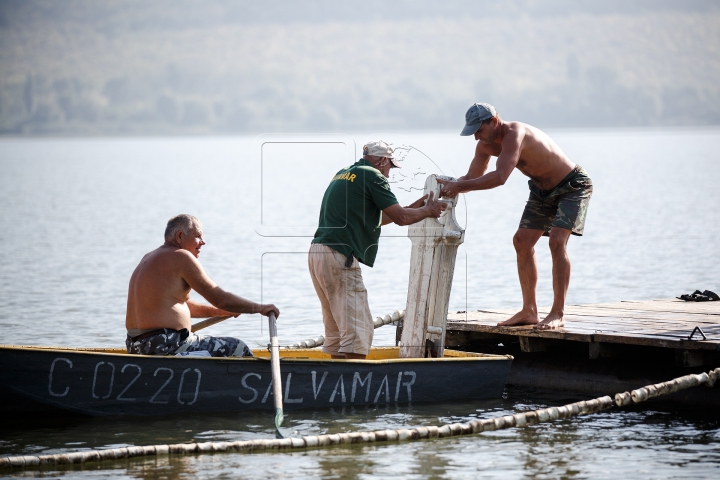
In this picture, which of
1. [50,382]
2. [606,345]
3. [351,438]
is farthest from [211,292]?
[606,345]

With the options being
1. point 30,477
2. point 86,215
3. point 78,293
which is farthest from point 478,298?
point 86,215

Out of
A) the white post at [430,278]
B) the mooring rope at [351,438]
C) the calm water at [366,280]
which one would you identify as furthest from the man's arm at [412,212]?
the mooring rope at [351,438]

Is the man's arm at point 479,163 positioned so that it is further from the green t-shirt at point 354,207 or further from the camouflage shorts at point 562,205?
the green t-shirt at point 354,207

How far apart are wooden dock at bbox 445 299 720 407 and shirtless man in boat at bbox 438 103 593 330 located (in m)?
0.37

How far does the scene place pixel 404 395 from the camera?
30.6 feet

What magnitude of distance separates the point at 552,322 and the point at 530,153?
4.80ft

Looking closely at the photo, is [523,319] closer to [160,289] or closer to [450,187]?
[450,187]

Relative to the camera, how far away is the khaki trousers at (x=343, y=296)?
29.6ft

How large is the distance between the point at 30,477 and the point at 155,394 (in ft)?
4.76

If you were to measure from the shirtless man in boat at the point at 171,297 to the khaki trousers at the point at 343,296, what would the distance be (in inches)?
20.8

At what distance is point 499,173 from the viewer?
9641 mm

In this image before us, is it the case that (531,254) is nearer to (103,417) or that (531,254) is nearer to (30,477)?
(103,417)

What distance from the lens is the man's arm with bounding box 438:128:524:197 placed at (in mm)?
9375

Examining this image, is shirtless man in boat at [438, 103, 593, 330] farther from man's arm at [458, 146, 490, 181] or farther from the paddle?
the paddle
